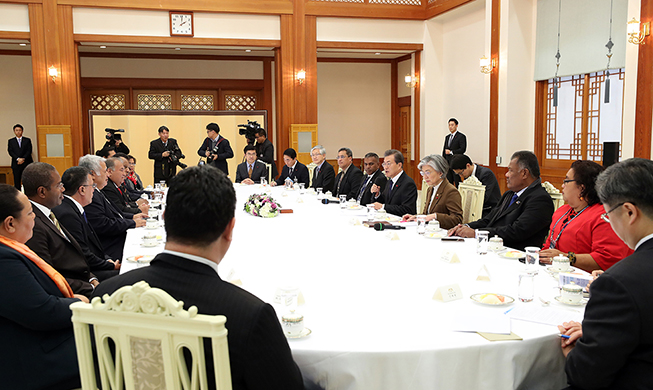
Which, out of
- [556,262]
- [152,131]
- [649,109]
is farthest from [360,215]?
[152,131]

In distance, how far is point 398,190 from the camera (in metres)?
5.43

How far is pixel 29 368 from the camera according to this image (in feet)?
6.14

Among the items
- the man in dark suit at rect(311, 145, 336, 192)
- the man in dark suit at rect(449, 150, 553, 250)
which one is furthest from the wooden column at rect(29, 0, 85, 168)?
the man in dark suit at rect(449, 150, 553, 250)

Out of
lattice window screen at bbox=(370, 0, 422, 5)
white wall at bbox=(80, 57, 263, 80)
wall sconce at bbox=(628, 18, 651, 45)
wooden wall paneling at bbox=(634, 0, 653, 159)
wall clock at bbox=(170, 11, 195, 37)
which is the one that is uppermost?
lattice window screen at bbox=(370, 0, 422, 5)

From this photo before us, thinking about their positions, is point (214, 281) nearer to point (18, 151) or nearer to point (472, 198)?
point (472, 198)

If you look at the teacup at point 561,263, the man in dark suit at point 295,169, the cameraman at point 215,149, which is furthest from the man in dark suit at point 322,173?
the teacup at point 561,263

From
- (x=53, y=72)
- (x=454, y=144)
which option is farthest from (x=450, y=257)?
(x=53, y=72)

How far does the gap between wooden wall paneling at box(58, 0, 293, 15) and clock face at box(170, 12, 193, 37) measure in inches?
5.0

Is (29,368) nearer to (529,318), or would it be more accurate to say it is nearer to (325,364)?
(325,364)

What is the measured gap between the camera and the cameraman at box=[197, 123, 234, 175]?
9484mm

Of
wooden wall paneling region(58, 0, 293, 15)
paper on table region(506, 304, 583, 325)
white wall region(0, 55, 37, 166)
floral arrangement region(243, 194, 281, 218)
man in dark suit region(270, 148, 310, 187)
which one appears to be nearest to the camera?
paper on table region(506, 304, 583, 325)

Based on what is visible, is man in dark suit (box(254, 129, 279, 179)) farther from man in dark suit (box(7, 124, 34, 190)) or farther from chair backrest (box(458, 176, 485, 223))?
man in dark suit (box(7, 124, 34, 190))

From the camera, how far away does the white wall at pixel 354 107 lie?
46.8 ft

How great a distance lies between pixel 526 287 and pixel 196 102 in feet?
40.6
